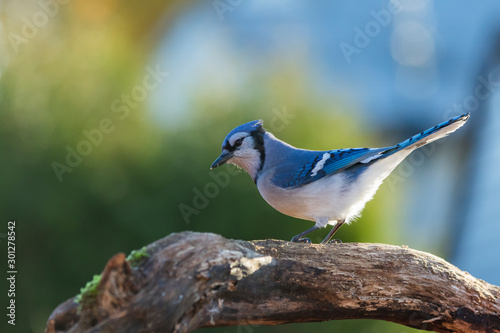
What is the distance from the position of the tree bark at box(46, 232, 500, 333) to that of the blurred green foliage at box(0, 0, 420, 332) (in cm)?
142

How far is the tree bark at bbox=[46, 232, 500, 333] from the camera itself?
5.46ft

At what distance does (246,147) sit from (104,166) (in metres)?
1.20

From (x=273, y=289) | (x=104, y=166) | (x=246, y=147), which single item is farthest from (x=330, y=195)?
(x=104, y=166)

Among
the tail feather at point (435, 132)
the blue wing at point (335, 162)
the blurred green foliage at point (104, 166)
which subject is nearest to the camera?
the tail feather at point (435, 132)

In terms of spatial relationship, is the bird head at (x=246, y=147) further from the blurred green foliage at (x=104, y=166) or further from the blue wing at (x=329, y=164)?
the blurred green foliage at (x=104, y=166)

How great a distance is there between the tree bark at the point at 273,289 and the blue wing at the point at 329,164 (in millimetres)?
485

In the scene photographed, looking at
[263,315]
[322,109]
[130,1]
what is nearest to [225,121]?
[322,109]

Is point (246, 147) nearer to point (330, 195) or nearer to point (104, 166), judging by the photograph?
point (330, 195)

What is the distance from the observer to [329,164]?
265 cm

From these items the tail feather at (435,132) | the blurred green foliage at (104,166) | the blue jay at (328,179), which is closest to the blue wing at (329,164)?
the blue jay at (328,179)

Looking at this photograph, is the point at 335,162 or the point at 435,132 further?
the point at 335,162

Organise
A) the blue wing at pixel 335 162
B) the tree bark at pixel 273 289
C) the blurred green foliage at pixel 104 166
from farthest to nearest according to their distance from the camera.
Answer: the blurred green foliage at pixel 104 166
the blue wing at pixel 335 162
the tree bark at pixel 273 289

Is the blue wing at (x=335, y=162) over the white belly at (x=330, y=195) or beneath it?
over

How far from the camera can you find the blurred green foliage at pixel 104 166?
3.42 m
